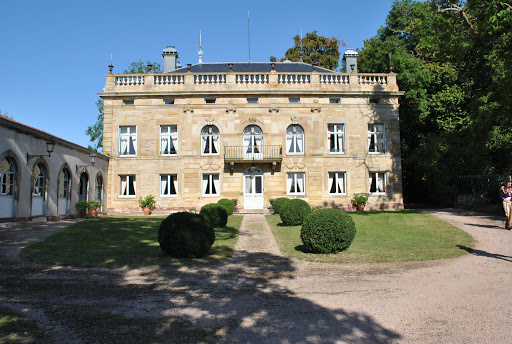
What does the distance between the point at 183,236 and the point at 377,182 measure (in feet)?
66.0

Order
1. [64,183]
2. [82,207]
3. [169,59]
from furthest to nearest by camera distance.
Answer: [169,59], [82,207], [64,183]

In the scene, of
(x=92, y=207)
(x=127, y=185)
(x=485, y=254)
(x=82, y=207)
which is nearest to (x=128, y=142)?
(x=127, y=185)

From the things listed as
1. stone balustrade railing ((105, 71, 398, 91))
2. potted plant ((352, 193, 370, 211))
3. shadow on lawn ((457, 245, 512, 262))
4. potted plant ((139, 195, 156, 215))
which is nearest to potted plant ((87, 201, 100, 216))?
potted plant ((139, 195, 156, 215))

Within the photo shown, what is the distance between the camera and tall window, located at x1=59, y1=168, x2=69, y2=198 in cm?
2003

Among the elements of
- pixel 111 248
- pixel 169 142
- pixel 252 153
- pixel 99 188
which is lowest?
pixel 111 248

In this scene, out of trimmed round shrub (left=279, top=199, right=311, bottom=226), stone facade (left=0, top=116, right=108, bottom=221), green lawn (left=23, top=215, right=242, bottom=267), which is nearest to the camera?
green lawn (left=23, top=215, right=242, bottom=267)

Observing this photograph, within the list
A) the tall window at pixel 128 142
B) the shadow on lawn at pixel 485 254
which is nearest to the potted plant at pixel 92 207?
the tall window at pixel 128 142

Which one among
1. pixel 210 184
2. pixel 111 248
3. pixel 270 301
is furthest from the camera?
pixel 210 184

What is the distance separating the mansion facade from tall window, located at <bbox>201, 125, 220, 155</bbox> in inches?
2.8

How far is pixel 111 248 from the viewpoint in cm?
1109

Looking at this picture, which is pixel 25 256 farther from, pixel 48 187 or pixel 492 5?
pixel 492 5

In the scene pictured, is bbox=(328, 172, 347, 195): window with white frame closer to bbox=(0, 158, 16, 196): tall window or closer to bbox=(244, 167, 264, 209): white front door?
bbox=(244, 167, 264, 209): white front door

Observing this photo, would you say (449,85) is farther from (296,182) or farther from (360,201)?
(296,182)

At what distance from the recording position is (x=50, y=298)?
19.6 feet
